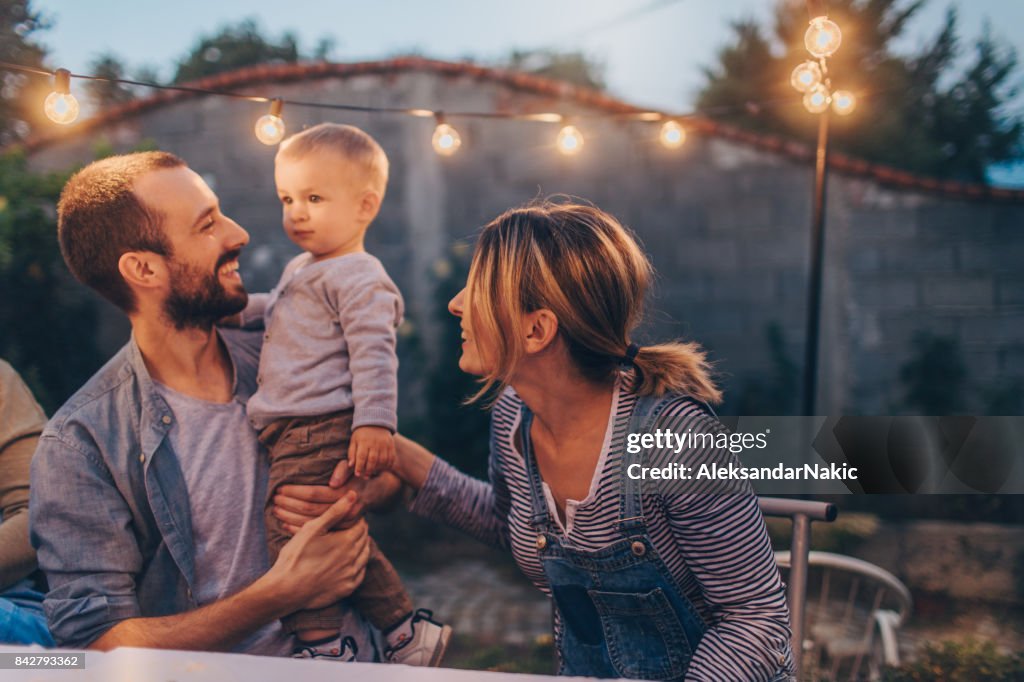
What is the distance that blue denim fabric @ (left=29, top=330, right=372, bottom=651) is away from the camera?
5.40 feet

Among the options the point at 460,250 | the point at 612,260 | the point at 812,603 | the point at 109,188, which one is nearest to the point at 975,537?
the point at 812,603

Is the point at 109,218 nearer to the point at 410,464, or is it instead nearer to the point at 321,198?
the point at 321,198

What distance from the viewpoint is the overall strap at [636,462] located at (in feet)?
5.19

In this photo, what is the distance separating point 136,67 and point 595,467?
672cm

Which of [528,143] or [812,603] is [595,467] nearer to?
[812,603]

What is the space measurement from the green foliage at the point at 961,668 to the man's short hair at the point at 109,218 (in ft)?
7.57

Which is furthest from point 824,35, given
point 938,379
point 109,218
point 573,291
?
point 938,379

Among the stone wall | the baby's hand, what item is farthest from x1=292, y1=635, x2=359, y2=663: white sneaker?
the stone wall

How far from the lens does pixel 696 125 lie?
5.05 m

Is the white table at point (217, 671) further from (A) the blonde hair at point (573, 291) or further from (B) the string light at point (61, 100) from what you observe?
(B) the string light at point (61, 100)

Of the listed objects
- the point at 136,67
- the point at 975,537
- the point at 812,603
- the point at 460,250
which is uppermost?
the point at 136,67

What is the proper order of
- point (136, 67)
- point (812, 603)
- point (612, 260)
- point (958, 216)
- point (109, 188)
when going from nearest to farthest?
point (612, 260), point (109, 188), point (812, 603), point (958, 216), point (136, 67)

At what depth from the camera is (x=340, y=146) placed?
1.91 m

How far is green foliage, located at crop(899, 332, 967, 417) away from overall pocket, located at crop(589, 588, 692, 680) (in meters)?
3.79
